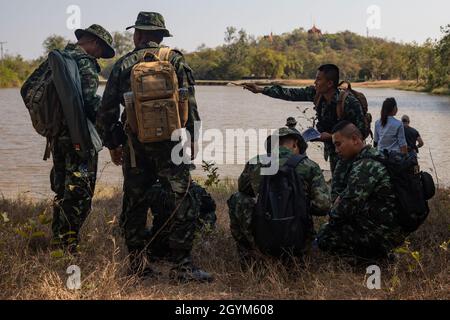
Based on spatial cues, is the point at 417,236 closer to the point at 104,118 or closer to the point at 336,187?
the point at 336,187

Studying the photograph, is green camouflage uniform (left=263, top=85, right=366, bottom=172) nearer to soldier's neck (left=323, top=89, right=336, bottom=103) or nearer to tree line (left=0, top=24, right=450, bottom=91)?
soldier's neck (left=323, top=89, right=336, bottom=103)

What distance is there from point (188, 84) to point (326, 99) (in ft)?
5.33

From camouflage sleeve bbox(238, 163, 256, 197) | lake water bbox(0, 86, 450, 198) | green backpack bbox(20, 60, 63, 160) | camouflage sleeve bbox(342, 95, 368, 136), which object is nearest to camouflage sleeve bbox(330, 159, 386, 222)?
camouflage sleeve bbox(238, 163, 256, 197)

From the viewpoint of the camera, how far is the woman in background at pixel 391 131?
6.45m

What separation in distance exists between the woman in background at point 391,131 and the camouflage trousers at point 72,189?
3615 millimetres

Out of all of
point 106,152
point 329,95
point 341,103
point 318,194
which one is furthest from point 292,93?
point 106,152

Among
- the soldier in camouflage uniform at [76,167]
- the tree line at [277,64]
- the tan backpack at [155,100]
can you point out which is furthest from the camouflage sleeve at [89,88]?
the tree line at [277,64]

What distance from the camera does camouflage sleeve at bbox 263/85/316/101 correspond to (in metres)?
5.07

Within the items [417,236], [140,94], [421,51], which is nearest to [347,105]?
[417,236]

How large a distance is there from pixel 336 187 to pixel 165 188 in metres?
1.45

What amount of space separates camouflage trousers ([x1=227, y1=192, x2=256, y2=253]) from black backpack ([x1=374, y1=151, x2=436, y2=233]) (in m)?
0.89

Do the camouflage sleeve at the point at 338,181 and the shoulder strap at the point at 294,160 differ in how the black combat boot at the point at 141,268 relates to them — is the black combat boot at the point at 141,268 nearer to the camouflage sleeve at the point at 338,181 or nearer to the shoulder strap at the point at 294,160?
the shoulder strap at the point at 294,160

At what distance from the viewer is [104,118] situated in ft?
12.3

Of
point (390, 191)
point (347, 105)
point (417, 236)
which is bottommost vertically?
point (417, 236)
